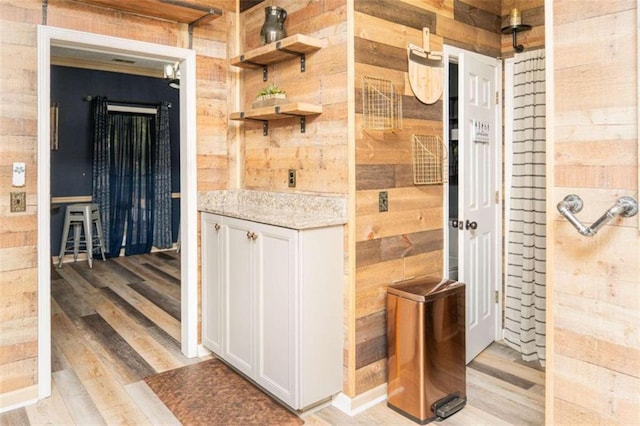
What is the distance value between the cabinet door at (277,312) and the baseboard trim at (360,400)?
310 mm

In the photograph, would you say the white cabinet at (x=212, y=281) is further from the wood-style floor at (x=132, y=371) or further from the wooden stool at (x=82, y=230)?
the wooden stool at (x=82, y=230)

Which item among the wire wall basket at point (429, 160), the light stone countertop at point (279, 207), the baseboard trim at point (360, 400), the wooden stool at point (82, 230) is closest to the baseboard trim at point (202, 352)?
the light stone countertop at point (279, 207)

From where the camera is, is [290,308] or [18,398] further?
[18,398]

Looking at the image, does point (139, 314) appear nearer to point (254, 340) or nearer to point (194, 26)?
point (254, 340)

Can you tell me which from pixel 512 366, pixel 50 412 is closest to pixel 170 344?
pixel 50 412

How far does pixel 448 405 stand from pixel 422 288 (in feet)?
2.11

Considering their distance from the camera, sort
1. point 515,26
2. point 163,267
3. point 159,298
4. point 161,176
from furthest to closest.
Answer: point 161,176
point 163,267
point 159,298
point 515,26

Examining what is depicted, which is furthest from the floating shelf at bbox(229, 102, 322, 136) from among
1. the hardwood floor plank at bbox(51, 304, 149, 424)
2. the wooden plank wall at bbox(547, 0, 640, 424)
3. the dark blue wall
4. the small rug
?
the dark blue wall

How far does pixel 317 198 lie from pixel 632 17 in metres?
1.69

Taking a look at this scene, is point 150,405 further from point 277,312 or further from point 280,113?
point 280,113

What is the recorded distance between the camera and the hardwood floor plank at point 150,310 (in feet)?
13.0

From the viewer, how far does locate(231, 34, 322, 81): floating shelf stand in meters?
2.65

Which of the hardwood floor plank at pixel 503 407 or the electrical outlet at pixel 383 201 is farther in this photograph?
the electrical outlet at pixel 383 201

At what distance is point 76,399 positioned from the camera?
9.04 ft
